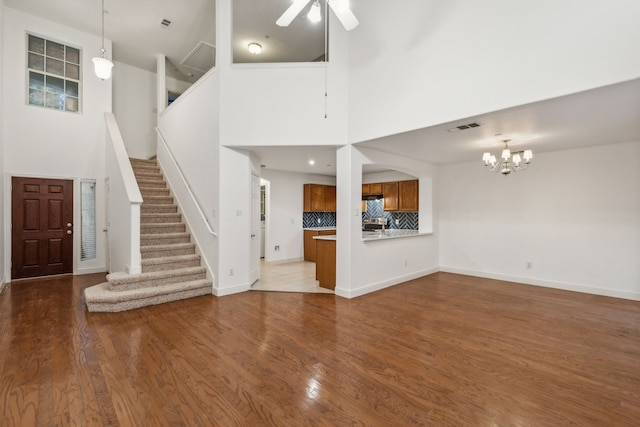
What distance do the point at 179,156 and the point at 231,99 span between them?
2017mm

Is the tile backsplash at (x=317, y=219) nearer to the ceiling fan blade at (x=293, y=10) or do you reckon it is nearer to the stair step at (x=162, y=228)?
the stair step at (x=162, y=228)

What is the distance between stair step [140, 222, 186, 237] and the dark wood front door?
2137 millimetres

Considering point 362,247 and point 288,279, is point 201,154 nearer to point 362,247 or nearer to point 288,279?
point 288,279

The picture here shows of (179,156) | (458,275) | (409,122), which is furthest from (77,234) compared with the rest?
(458,275)

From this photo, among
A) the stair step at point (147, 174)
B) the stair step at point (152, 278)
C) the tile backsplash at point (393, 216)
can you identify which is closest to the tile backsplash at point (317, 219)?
the tile backsplash at point (393, 216)

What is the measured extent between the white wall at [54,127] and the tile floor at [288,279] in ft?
11.9

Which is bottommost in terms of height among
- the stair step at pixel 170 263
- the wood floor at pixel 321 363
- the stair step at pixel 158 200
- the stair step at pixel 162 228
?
the wood floor at pixel 321 363

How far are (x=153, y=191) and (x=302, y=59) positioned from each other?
14.6 feet

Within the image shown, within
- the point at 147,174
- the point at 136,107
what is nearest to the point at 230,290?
the point at 147,174

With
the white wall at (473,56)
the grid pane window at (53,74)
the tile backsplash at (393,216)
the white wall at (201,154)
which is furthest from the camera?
the tile backsplash at (393,216)

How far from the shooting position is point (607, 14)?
2562 millimetres

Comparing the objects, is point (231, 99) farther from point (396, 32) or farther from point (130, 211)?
point (396, 32)

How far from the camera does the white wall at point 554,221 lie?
4723mm

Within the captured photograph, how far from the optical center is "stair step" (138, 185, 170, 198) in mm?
6168
